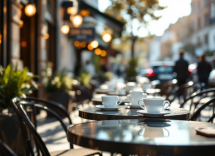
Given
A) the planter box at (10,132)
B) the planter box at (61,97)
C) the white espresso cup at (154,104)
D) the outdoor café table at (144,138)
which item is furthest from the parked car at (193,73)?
the outdoor café table at (144,138)

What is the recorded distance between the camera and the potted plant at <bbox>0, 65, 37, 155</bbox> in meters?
4.30

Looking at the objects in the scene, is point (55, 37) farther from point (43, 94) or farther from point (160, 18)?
point (160, 18)

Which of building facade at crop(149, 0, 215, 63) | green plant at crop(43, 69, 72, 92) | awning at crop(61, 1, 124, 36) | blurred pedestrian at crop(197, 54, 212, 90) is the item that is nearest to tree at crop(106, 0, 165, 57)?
building facade at crop(149, 0, 215, 63)

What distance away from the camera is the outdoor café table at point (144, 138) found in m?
1.54

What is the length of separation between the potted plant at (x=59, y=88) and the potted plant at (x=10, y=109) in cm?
354

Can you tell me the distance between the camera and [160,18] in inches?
790

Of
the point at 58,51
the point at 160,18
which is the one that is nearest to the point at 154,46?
the point at 160,18

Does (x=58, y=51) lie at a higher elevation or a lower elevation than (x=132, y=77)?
higher

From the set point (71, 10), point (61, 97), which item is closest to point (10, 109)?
point (61, 97)

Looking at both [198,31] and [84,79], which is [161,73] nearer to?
[84,79]

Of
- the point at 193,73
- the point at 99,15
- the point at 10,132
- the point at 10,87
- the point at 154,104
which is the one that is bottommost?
the point at 10,132

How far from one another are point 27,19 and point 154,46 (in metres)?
99.4

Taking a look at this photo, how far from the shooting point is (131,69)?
57.6 feet

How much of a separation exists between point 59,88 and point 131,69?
915 cm
